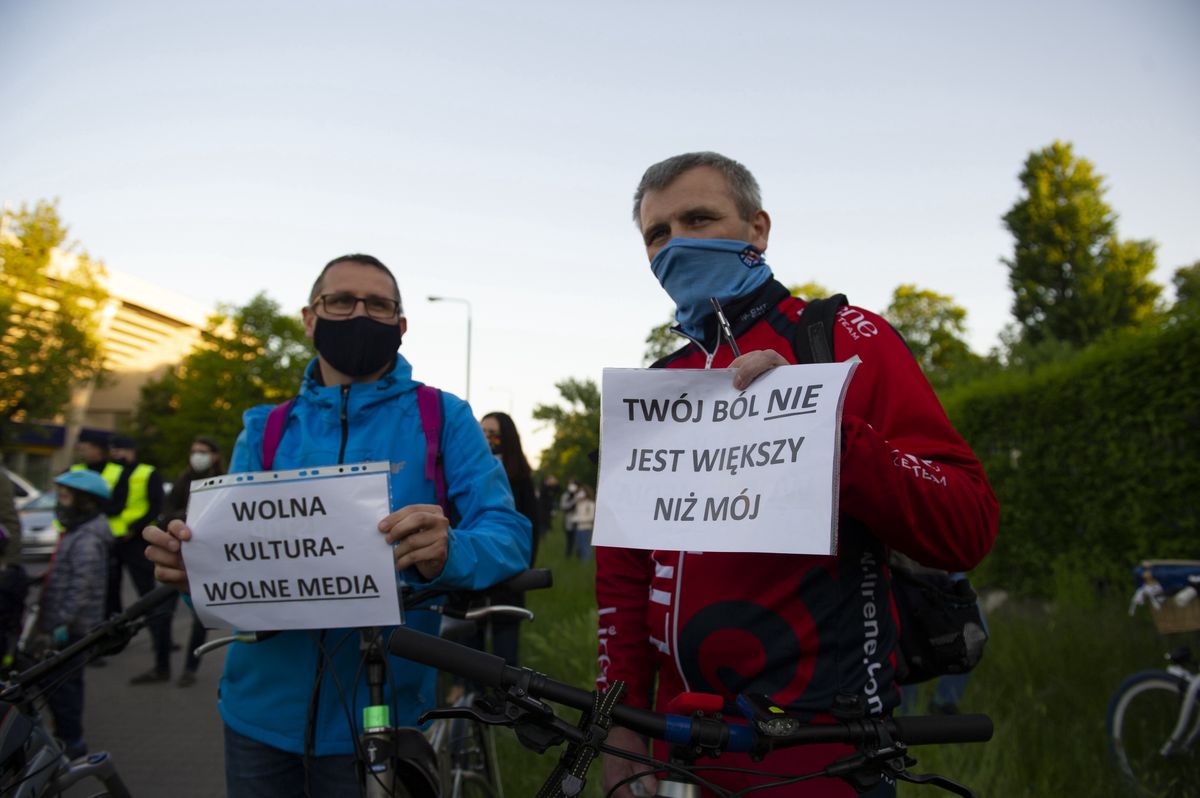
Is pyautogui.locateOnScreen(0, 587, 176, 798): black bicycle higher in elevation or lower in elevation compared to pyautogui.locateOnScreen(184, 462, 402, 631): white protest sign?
lower

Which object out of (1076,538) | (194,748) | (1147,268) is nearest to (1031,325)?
(1147,268)

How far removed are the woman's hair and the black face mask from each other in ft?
12.5

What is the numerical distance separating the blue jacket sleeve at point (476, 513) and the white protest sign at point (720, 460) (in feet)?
2.04

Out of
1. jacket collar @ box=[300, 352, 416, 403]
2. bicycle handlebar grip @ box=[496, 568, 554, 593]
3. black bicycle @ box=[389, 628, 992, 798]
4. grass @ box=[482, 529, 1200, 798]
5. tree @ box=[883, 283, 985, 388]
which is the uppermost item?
tree @ box=[883, 283, 985, 388]

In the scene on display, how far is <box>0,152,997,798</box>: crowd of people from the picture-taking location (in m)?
1.44

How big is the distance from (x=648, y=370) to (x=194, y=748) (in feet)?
18.6

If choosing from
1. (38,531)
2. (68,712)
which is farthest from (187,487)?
(38,531)

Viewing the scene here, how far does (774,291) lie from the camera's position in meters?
1.76

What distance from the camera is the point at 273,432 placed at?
2.35 meters

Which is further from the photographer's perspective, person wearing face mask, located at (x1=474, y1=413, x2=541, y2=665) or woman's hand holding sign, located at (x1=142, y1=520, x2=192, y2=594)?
person wearing face mask, located at (x1=474, y1=413, x2=541, y2=665)

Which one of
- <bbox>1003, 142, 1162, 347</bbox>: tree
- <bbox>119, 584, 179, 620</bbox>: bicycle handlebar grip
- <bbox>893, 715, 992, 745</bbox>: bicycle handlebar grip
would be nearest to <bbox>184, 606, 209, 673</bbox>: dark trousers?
<bbox>119, 584, 179, 620</bbox>: bicycle handlebar grip

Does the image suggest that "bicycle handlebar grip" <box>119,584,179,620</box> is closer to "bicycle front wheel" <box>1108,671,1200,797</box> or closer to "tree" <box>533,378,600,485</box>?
"bicycle front wheel" <box>1108,671,1200,797</box>

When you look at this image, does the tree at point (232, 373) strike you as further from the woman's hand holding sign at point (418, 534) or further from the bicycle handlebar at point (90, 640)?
the woman's hand holding sign at point (418, 534)

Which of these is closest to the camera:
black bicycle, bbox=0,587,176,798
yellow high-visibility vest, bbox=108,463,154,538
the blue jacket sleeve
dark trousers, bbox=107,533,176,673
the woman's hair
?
the blue jacket sleeve
